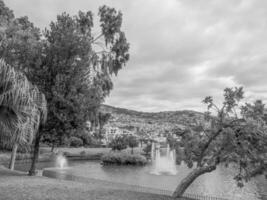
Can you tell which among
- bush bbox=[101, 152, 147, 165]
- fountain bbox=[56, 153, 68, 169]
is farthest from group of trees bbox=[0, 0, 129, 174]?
bush bbox=[101, 152, 147, 165]

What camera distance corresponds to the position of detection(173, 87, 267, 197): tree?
5844 millimetres

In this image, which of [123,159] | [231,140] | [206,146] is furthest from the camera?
[123,159]

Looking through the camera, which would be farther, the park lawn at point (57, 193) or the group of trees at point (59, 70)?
the group of trees at point (59, 70)

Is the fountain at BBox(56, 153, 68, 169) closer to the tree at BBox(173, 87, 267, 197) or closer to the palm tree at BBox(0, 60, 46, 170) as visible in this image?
the palm tree at BBox(0, 60, 46, 170)

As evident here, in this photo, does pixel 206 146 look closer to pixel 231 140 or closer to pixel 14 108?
pixel 231 140

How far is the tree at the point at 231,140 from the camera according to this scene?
5844mm

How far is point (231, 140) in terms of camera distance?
5.99 meters

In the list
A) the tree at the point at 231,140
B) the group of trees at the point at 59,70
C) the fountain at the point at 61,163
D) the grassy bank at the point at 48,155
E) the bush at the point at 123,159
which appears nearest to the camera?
the tree at the point at 231,140

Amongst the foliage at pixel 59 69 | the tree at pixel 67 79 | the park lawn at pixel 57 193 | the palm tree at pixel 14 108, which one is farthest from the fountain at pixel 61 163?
the palm tree at pixel 14 108

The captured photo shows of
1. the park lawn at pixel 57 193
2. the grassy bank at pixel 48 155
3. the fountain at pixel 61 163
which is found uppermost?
the park lawn at pixel 57 193

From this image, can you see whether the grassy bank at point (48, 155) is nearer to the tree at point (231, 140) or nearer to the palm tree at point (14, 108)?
the palm tree at point (14, 108)

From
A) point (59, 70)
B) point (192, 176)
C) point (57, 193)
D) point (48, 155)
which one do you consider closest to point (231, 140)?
point (192, 176)

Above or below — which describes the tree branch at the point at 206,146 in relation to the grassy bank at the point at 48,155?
above

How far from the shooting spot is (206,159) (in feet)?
22.5
